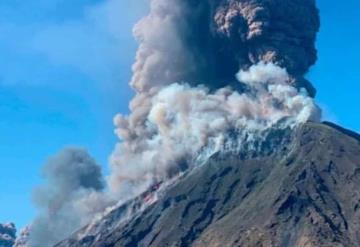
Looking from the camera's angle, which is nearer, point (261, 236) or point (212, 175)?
point (261, 236)

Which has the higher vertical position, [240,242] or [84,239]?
[84,239]

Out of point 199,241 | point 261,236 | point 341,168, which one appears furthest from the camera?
point 341,168

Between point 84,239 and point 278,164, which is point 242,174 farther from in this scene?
point 84,239

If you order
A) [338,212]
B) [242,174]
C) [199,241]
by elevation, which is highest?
[242,174]

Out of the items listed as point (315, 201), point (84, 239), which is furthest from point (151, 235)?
point (315, 201)

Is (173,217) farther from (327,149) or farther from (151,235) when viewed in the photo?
(327,149)

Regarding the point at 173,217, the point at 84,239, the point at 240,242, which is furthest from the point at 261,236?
the point at 84,239

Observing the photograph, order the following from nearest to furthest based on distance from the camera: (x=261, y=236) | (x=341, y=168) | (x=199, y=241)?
(x=261, y=236) < (x=199, y=241) < (x=341, y=168)
